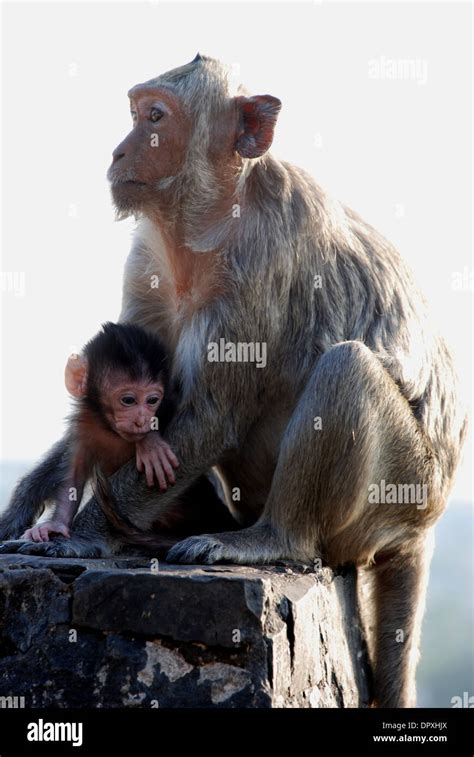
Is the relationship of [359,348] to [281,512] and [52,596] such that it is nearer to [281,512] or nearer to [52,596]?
[281,512]

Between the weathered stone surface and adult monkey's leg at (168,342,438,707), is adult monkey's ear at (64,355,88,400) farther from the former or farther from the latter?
the weathered stone surface

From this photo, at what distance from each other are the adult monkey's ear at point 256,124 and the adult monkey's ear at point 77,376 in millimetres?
1679

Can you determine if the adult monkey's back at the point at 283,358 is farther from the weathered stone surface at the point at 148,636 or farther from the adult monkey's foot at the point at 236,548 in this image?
the weathered stone surface at the point at 148,636

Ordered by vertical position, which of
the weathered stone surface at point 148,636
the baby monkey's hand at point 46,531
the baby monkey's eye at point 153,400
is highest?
the baby monkey's eye at point 153,400

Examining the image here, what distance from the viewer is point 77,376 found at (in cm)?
827

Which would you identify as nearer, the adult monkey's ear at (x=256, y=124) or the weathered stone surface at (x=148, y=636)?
the weathered stone surface at (x=148, y=636)

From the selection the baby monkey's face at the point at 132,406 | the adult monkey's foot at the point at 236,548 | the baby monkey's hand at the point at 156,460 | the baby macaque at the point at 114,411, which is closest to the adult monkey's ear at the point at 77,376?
the baby macaque at the point at 114,411

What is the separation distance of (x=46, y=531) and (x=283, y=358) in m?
1.85

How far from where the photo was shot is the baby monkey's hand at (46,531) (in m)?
7.68

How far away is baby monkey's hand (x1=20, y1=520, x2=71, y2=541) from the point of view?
7.68 m

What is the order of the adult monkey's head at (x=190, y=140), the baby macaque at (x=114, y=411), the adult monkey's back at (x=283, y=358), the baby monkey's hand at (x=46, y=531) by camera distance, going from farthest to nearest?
1. the adult monkey's head at (x=190, y=140)
2. the baby macaque at (x=114, y=411)
3. the adult monkey's back at (x=283, y=358)
4. the baby monkey's hand at (x=46, y=531)

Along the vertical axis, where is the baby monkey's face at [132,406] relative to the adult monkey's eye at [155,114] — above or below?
below

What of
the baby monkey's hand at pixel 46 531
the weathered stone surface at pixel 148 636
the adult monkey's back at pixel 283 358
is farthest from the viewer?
the adult monkey's back at pixel 283 358

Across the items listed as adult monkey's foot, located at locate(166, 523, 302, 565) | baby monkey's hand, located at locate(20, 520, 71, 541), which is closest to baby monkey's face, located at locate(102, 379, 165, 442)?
baby monkey's hand, located at locate(20, 520, 71, 541)
